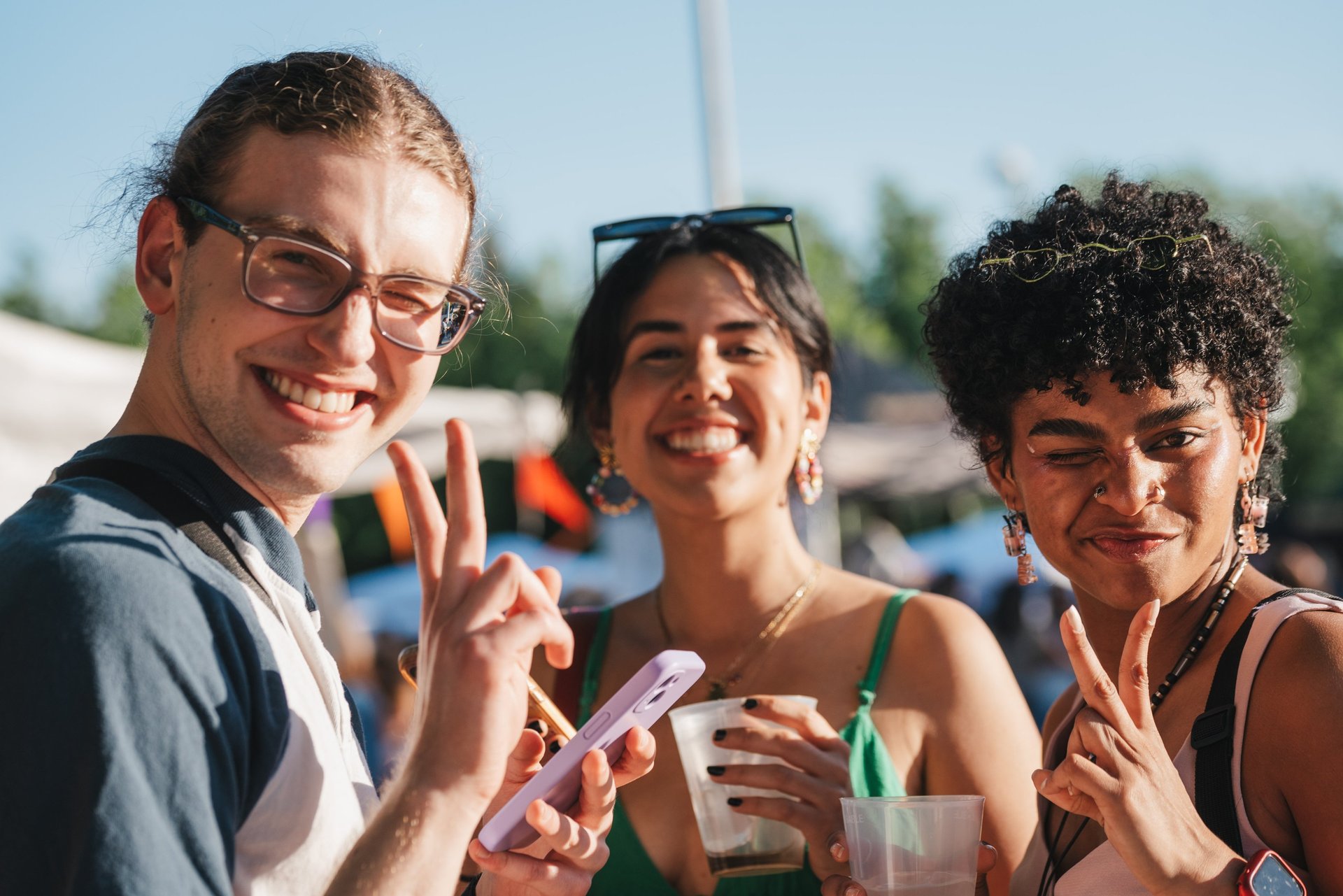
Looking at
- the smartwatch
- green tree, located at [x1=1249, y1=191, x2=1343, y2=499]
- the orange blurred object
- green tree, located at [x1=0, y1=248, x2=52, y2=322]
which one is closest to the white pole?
the orange blurred object

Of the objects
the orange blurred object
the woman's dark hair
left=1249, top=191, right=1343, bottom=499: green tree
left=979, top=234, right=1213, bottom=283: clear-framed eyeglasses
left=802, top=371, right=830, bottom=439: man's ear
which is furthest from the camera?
left=1249, top=191, right=1343, bottom=499: green tree

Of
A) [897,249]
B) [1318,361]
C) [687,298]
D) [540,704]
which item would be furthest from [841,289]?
[540,704]

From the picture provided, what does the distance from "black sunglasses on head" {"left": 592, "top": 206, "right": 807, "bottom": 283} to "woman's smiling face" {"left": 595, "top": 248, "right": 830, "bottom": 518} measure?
0.61 feet

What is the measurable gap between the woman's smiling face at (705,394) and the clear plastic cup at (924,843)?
4.18 feet

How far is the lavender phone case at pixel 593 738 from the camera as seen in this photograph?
1789 millimetres

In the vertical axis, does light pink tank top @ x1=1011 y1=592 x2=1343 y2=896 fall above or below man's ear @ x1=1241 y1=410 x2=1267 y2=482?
below

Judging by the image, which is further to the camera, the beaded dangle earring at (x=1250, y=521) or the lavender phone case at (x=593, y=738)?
the beaded dangle earring at (x=1250, y=521)

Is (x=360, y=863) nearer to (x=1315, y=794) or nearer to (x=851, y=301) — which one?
(x=1315, y=794)

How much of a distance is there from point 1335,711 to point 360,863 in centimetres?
154

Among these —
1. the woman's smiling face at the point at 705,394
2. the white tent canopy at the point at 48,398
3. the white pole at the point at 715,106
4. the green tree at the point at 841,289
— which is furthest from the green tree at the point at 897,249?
the woman's smiling face at the point at 705,394

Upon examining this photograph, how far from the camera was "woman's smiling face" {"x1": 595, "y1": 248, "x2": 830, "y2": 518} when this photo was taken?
322 centimetres

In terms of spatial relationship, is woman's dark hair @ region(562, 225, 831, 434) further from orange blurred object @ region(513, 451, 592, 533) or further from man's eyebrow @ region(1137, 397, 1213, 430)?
orange blurred object @ region(513, 451, 592, 533)

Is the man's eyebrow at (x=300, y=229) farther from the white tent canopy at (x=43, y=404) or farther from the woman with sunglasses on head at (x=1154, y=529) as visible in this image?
the white tent canopy at (x=43, y=404)

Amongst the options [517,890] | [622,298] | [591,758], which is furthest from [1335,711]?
[622,298]
